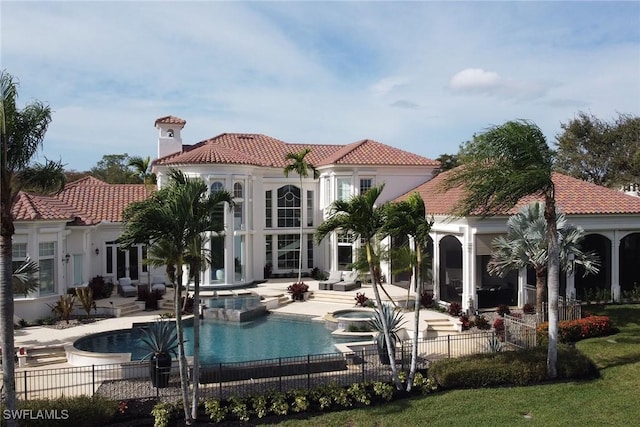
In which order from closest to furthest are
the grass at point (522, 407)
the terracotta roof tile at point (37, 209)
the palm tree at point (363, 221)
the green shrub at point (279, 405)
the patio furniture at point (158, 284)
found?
1. the grass at point (522, 407)
2. the green shrub at point (279, 405)
3. the palm tree at point (363, 221)
4. the terracotta roof tile at point (37, 209)
5. the patio furniture at point (158, 284)

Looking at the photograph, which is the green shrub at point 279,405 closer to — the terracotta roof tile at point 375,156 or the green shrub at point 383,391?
the green shrub at point 383,391

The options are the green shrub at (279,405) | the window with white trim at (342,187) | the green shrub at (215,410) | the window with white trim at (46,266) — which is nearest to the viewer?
the green shrub at (215,410)

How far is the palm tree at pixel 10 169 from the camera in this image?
11.0 m

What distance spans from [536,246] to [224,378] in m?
13.2

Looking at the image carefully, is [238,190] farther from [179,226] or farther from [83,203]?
[179,226]

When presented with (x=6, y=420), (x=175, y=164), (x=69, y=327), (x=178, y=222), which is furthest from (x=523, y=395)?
(x=175, y=164)

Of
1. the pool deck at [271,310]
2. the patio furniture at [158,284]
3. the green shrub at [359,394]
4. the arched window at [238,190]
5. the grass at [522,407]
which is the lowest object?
the grass at [522,407]

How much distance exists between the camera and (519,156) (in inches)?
608

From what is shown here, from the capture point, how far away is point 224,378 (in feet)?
50.3

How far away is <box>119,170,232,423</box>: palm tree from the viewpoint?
1217cm

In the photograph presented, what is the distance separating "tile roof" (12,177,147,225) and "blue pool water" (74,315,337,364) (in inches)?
292

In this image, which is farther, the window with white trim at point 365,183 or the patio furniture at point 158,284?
the window with white trim at point 365,183

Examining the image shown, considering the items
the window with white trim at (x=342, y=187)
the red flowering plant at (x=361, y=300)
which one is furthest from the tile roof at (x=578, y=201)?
the window with white trim at (x=342, y=187)

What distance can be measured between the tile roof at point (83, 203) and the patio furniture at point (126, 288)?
3751mm
